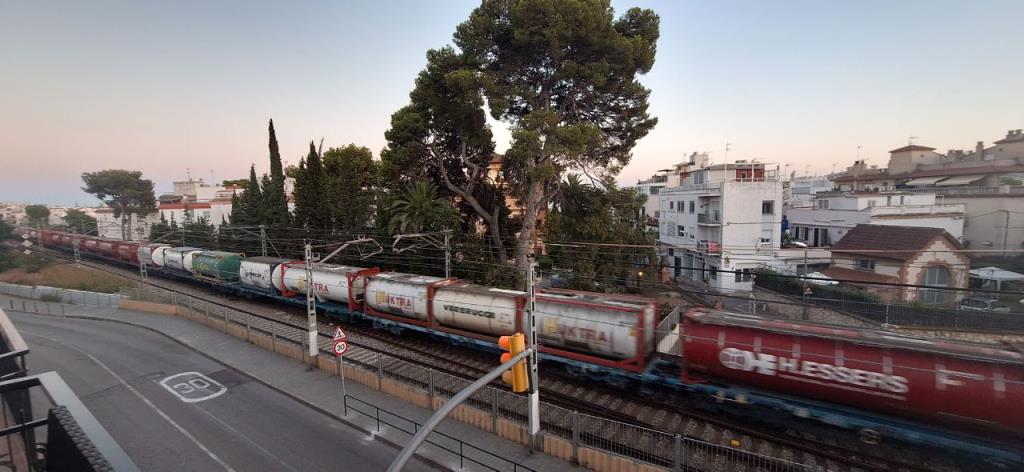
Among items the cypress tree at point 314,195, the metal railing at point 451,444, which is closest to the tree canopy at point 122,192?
the cypress tree at point 314,195

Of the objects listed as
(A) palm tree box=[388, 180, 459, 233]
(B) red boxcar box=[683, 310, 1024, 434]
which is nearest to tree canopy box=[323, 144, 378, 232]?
(A) palm tree box=[388, 180, 459, 233]

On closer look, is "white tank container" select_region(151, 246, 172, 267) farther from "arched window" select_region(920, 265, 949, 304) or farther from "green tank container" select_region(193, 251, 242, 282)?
"arched window" select_region(920, 265, 949, 304)

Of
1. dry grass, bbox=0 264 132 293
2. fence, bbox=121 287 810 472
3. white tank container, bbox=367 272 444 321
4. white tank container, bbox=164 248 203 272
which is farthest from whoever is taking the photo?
dry grass, bbox=0 264 132 293

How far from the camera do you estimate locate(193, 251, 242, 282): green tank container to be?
3353cm

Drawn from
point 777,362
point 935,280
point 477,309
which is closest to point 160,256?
point 477,309

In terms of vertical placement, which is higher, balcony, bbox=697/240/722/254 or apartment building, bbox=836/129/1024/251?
apartment building, bbox=836/129/1024/251

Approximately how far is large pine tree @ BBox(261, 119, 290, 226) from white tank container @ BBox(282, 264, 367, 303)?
70.2ft

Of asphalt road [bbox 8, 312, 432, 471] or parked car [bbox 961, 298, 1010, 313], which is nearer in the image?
asphalt road [bbox 8, 312, 432, 471]

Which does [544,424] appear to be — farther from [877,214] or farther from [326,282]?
[877,214]

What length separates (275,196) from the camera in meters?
48.6

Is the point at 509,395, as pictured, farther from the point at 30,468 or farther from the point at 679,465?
the point at 30,468

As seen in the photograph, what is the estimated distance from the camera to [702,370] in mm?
14453

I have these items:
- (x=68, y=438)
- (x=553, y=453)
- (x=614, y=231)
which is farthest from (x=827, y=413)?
(x=614, y=231)

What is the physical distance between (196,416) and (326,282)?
1085 cm
